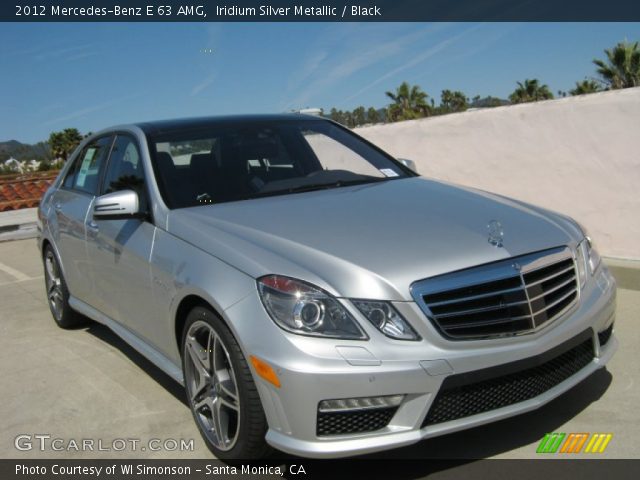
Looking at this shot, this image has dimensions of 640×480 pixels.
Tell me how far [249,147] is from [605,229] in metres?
3.91

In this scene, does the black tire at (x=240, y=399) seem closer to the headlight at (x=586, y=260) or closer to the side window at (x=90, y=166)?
the headlight at (x=586, y=260)

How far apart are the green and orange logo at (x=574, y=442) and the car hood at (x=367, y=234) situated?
2.85ft

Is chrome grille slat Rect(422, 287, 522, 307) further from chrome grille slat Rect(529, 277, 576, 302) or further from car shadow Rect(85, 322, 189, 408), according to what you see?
car shadow Rect(85, 322, 189, 408)

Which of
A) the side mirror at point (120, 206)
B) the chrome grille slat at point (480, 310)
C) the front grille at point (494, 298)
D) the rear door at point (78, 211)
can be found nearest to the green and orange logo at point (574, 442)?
the front grille at point (494, 298)

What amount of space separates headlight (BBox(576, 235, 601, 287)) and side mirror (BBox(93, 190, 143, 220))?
225 centimetres

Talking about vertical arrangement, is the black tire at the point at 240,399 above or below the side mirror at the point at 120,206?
below

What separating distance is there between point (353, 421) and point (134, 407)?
1810 millimetres

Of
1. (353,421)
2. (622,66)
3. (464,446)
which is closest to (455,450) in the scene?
(464,446)

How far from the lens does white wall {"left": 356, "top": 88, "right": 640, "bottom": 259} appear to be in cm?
645

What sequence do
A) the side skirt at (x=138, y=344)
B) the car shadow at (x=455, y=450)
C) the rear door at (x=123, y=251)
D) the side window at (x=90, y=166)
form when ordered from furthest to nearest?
1. the side window at (x=90, y=166)
2. the rear door at (x=123, y=251)
3. the side skirt at (x=138, y=344)
4. the car shadow at (x=455, y=450)

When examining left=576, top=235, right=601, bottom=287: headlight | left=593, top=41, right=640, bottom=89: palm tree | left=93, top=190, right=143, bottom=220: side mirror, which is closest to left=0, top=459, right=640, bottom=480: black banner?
left=576, top=235, right=601, bottom=287: headlight

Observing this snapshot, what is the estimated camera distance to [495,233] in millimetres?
3090

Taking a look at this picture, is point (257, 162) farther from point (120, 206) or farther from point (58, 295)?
point (58, 295)

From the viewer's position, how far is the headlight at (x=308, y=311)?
2689 mm
